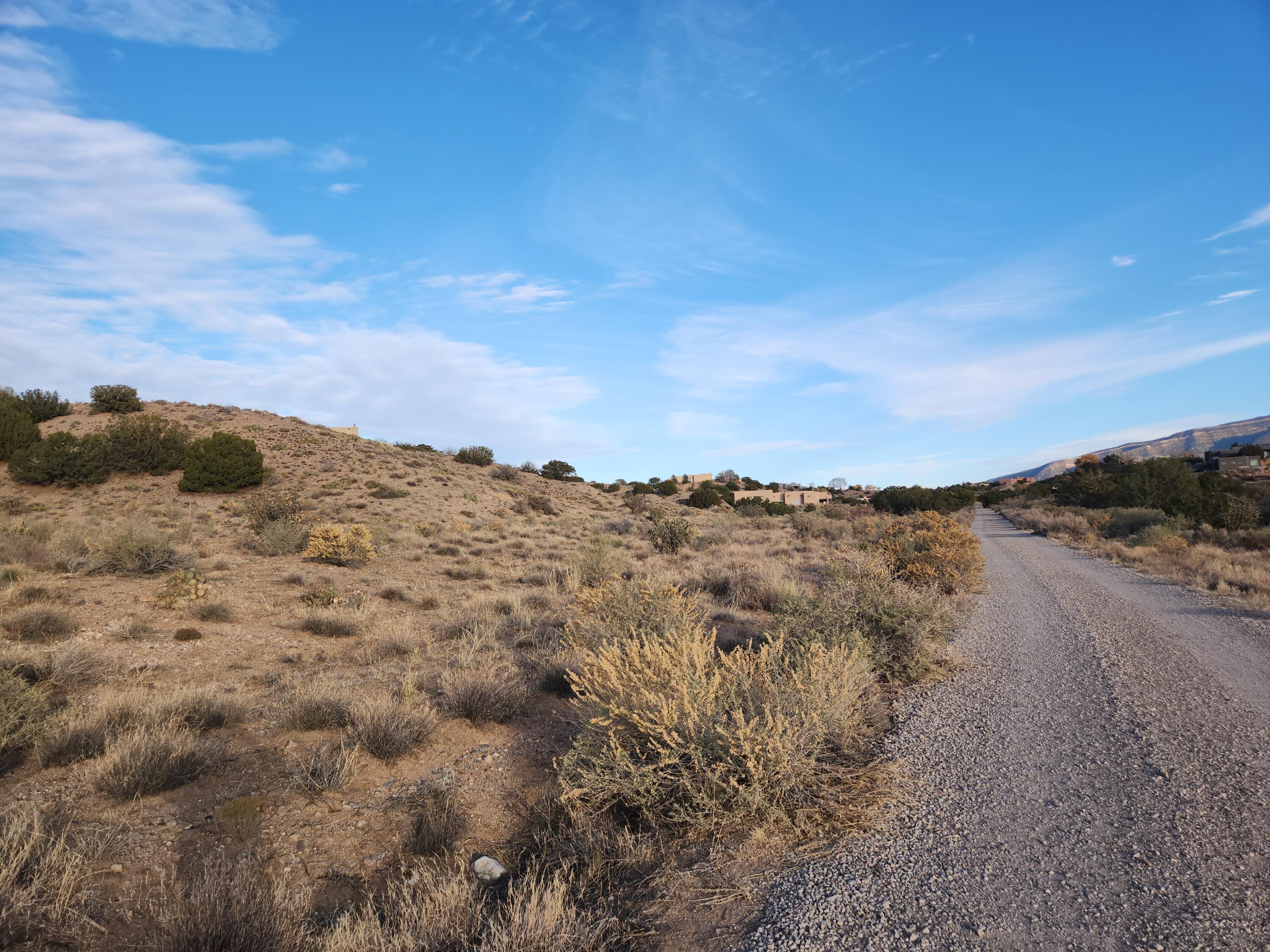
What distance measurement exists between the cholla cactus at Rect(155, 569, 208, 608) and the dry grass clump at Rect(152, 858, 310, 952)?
8.12 metres

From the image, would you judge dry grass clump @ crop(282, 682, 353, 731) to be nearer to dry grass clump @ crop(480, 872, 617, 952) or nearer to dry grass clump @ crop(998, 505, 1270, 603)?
dry grass clump @ crop(480, 872, 617, 952)

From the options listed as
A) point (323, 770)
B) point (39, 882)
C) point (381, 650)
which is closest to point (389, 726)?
point (323, 770)

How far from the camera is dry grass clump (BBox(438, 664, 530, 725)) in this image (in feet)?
20.7

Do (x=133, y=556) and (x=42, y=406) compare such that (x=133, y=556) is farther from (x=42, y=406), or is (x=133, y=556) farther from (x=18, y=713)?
(x=42, y=406)

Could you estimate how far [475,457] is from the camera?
4603cm

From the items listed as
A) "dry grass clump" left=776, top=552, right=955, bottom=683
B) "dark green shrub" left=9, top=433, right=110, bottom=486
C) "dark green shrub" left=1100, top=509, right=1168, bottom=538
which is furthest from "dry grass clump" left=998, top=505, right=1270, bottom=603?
"dark green shrub" left=9, top=433, right=110, bottom=486

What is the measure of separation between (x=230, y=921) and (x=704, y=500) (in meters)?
41.5

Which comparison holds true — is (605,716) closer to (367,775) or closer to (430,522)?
(367,775)

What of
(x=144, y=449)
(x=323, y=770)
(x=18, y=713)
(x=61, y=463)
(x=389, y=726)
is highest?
(x=144, y=449)

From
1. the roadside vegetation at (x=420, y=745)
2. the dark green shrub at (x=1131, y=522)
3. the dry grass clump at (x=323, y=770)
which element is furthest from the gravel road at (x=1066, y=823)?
the dark green shrub at (x=1131, y=522)

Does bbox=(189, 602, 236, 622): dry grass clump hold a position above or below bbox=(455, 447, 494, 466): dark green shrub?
below

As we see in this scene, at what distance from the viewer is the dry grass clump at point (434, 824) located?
4242 millimetres

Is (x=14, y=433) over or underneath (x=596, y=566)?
over

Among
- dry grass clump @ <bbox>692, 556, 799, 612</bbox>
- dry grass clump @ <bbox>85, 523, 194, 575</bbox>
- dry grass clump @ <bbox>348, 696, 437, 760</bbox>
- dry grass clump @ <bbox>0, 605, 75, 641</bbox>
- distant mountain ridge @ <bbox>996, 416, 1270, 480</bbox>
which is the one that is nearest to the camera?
dry grass clump @ <bbox>348, 696, 437, 760</bbox>
